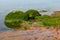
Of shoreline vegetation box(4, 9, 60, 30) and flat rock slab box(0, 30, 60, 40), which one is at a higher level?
shoreline vegetation box(4, 9, 60, 30)

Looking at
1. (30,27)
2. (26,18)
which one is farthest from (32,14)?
(30,27)

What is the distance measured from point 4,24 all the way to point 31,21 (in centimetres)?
138

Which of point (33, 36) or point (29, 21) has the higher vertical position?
point (29, 21)

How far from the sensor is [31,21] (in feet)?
40.0

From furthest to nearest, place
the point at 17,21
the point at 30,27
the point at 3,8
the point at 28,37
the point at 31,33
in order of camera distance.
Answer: the point at 3,8, the point at 17,21, the point at 30,27, the point at 31,33, the point at 28,37

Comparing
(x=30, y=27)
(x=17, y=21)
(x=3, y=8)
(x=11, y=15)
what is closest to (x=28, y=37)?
(x=30, y=27)

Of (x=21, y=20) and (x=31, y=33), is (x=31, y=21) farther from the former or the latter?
(x=31, y=33)

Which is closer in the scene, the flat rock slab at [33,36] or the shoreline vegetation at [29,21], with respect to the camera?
the flat rock slab at [33,36]

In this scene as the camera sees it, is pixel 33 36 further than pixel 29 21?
No

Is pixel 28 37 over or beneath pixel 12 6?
beneath

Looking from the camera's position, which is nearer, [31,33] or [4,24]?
[31,33]

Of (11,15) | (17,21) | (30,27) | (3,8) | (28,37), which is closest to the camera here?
(28,37)

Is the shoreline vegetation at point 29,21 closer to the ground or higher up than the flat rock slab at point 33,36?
higher up

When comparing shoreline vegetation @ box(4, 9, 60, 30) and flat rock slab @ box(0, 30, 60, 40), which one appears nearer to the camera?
flat rock slab @ box(0, 30, 60, 40)
